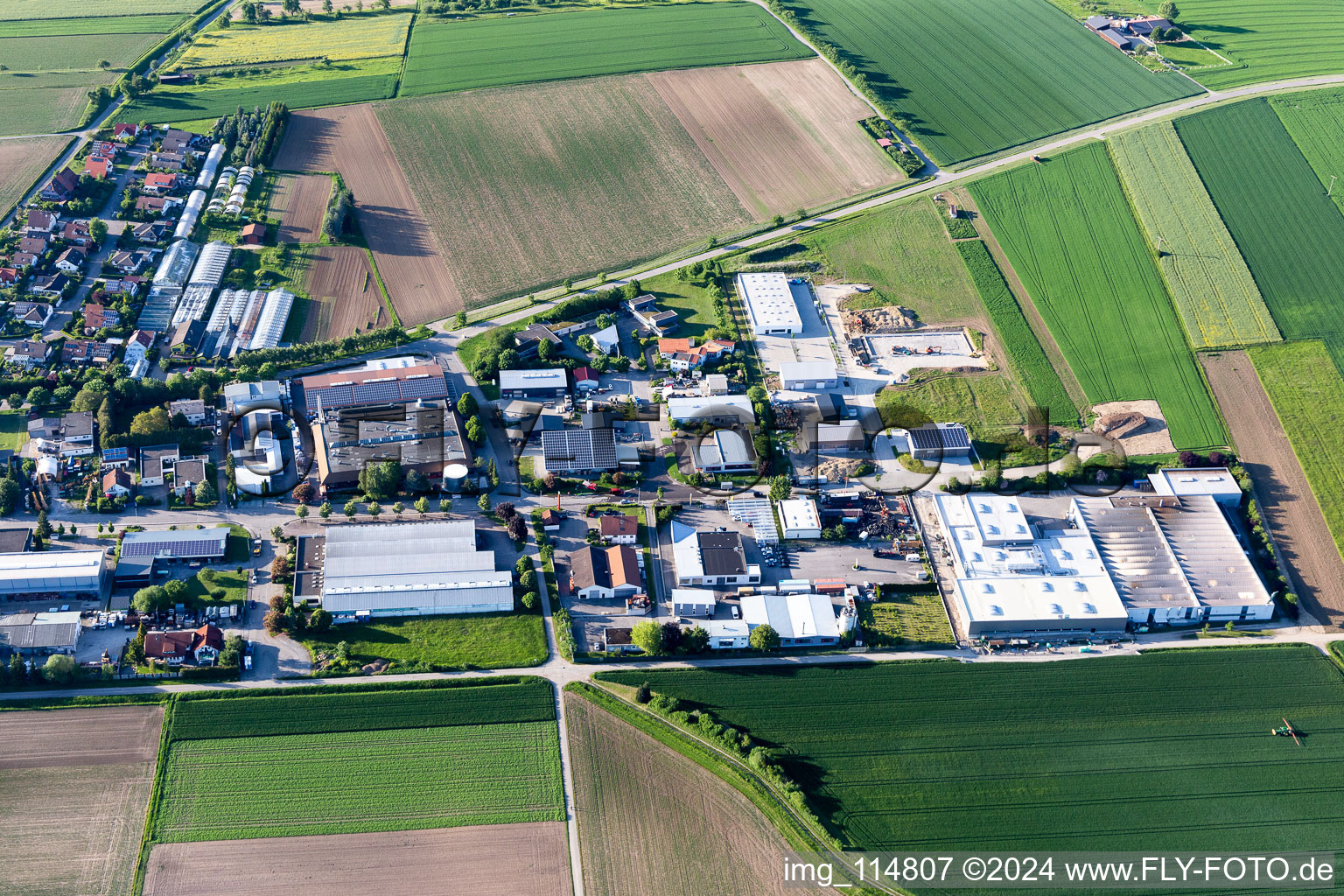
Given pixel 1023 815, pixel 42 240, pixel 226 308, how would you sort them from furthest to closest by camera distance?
pixel 42 240 < pixel 226 308 < pixel 1023 815

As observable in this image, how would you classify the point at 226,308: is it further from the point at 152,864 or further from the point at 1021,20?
the point at 1021,20

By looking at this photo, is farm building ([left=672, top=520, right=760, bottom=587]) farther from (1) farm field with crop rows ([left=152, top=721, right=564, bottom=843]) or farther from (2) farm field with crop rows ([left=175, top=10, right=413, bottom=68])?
(2) farm field with crop rows ([left=175, top=10, right=413, bottom=68])

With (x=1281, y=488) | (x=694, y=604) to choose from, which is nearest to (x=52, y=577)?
(x=694, y=604)

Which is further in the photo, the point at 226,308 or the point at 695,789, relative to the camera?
the point at 226,308

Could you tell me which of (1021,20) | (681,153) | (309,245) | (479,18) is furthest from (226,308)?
(1021,20)

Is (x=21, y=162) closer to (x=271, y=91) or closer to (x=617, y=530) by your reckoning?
(x=271, y=91)

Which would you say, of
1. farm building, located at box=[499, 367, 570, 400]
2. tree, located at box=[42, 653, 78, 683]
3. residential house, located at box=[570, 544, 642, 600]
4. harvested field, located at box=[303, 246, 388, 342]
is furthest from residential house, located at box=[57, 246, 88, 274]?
residential house, located at box=[570, 544, 642, 600]

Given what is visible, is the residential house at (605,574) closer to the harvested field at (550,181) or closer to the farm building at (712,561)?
the farm building at (712,561)
